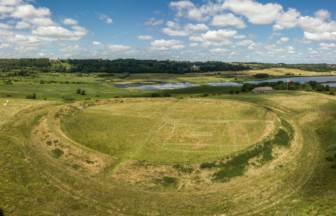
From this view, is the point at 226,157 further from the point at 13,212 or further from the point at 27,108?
the point at 27,108

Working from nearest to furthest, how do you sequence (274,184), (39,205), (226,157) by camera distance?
(39,205) → (274,184) → (226,157)

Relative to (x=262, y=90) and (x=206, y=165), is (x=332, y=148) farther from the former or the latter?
(x=262, y=90)

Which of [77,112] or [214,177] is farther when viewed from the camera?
[77,112]

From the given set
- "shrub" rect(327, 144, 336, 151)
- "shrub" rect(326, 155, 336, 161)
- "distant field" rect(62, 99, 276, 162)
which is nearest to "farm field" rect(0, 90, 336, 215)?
"distant field" rect(62, 99, 276, 162)

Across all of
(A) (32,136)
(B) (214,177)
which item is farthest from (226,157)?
(A) (32,136)

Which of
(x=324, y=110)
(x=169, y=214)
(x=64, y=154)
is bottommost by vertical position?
(x=169, y=214)

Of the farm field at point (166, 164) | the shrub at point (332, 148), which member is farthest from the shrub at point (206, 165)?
the shrub at point (332, 148)
